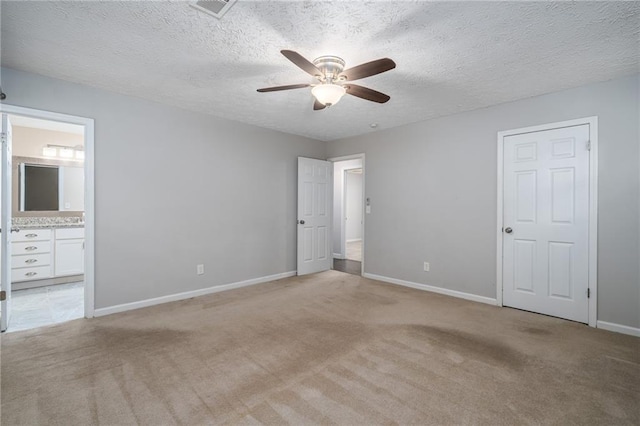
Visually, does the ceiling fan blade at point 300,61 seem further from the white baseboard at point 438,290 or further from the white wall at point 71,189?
the white wall at point 71,189

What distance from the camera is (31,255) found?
4297 millimetres

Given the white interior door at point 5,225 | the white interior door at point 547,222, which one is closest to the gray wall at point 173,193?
the white interior door at point 5,225

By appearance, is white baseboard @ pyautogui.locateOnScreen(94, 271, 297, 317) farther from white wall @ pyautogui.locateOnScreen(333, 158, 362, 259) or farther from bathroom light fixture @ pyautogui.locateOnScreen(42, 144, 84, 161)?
bathroom light fixture @ pyautogui.locateOnScreen(42, 144, 84, 161)

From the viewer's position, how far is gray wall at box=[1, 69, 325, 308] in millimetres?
3215

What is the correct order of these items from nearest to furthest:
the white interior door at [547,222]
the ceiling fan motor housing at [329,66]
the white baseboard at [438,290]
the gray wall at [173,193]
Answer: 1. the ceiling fan motor housing at [329,66]
2. the white interior door at [547,222]
3. the gray wall at [173,193]
4. the white baseboard at [438,290]

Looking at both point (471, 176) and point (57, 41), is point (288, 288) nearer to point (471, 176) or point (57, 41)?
point (471, 176)

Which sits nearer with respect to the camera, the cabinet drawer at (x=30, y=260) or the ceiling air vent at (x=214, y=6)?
the ceiling air vent at (x=214, y=6)

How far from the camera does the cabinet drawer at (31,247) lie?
419 cm

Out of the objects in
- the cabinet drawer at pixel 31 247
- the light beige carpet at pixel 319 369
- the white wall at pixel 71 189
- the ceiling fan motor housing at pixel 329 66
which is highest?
the ceiling fan motor housing at pixel 329 66

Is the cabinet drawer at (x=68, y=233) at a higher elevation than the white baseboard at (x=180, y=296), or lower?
higher

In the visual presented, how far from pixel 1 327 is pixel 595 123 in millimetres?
6154

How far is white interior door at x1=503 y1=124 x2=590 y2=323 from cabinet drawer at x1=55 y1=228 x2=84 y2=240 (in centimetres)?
618

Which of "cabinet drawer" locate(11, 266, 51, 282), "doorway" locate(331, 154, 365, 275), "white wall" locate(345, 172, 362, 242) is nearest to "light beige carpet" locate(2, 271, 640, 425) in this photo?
"cabinet drawer" locate(11, 266, 51, 282)

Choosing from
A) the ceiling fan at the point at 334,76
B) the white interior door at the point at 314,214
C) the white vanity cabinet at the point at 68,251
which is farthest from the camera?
the white interior door at the point at 314,214
